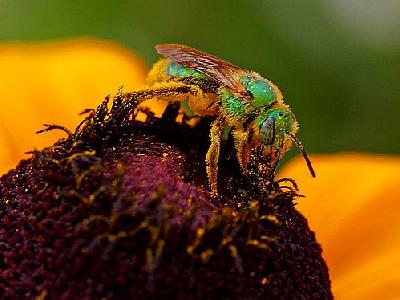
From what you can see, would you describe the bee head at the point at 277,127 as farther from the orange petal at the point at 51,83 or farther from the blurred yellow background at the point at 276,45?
the blurred yellow background at the point at 276,45

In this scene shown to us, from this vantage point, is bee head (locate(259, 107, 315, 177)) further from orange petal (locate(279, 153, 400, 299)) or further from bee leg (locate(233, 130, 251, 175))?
orange petal (locate(279, 153, 400, 299))

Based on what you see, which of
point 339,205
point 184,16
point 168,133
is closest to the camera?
point 168,133

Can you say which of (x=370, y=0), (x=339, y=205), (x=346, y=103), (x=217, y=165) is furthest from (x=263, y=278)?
(x=370, y=0)

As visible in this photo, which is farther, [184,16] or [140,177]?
[184,16]

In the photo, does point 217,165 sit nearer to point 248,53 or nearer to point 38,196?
point 38,196

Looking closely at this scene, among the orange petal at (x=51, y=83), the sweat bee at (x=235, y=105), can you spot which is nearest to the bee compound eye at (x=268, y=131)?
the sweat bee at (x=235, y=105)

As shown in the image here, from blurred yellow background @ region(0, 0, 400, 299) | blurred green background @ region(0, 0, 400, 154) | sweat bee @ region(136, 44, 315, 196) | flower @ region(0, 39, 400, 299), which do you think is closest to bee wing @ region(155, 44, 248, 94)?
sweat bee @ region(136, 44, 315, 196)

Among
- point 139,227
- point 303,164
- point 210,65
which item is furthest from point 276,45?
point 139,227
